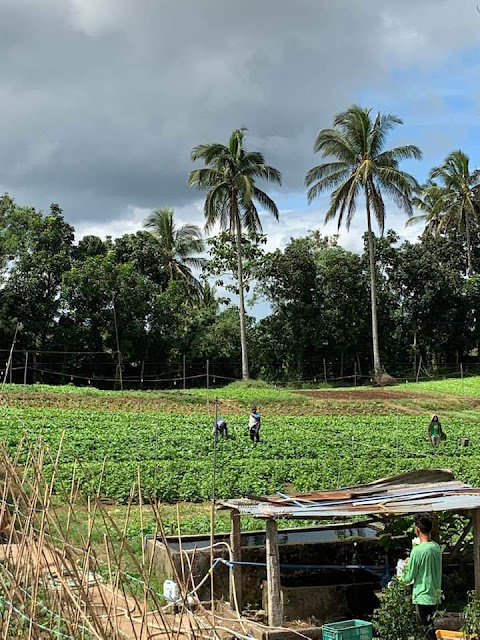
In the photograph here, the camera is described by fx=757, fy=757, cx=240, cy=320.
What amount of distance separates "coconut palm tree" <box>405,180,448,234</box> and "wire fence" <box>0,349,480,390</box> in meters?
9.51

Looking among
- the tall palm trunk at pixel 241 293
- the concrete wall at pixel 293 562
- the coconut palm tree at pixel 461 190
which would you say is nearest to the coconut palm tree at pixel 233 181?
the tall palm trunk at pixel 241 293

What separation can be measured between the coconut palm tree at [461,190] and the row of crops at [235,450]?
2149 cm

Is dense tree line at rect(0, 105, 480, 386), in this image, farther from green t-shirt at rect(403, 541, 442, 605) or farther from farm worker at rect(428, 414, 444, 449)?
green t-shirt at rect(403, 541, 442, 605)

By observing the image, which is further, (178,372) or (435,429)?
(178,372)

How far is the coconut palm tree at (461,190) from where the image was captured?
46666 mm

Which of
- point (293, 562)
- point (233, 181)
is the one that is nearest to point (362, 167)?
point (233, 181)

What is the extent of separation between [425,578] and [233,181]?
34.5m

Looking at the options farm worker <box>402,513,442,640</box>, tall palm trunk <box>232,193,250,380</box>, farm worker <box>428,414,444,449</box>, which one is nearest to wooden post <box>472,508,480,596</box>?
farm worker <box>402,513,442,640</box>

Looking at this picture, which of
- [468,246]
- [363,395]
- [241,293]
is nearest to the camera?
[363,395]

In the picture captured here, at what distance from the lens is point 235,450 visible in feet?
68.2

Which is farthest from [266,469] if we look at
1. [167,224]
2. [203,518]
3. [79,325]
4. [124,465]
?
[167,224]

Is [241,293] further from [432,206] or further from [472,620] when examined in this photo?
[472,620]

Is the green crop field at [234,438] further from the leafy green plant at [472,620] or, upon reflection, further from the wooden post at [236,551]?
the leafy green plant at [472,620]

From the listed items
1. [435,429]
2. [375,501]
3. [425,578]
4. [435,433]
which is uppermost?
[375,501]
